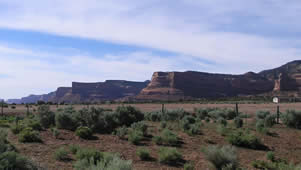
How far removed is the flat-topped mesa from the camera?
17575cm

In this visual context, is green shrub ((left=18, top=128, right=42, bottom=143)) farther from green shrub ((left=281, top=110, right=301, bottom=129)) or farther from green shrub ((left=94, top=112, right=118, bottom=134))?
green shrub ((left=281, top=110, right=301, bottom=129))

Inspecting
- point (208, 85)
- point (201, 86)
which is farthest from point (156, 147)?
point (208, 85)

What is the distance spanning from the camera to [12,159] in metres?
7.11

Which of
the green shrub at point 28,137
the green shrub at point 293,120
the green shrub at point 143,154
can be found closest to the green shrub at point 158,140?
the green shrub at point 143,154

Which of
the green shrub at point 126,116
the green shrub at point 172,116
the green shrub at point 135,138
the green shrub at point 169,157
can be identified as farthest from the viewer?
the green shrub at point 172,116

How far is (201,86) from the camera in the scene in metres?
184

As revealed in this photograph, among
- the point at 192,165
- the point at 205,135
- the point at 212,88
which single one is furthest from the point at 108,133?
→ the point at 212,88

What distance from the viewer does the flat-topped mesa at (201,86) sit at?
577ft

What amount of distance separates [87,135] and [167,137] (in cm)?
431

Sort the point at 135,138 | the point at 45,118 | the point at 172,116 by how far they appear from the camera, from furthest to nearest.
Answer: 1. the point at 172,116
2. the point at 45,118
3. the point at 135,138

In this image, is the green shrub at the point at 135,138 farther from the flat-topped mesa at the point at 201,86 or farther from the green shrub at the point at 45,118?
the flat-topped mesa at the point at 201,86

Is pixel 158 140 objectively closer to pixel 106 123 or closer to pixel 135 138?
pixel 135 138

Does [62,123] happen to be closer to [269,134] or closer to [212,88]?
[269,134]

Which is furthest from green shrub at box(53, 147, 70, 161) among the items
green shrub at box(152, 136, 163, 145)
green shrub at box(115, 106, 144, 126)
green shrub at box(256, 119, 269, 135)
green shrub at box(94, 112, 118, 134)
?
green shrub at box(256, 119, 269, 135)
